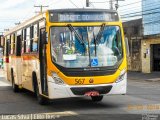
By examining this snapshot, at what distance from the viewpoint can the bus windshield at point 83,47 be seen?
1550 centimetres

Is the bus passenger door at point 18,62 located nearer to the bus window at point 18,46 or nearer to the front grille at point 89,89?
the bus window at point 18,46

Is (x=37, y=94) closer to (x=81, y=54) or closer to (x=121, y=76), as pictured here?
(x=81, y=54)

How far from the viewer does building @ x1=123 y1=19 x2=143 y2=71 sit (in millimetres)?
49094

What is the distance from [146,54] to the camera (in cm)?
4706

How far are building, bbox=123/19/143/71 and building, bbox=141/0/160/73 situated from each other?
3.91 feet

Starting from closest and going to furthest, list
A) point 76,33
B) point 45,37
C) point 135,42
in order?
point 45,37
point 76,33
point 135,42

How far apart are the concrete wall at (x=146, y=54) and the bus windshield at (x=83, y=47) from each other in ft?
99.3

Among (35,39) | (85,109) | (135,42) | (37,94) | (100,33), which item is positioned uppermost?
(100,33)

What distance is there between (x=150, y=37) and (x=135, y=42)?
382 centimetres

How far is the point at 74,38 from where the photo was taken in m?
15.8

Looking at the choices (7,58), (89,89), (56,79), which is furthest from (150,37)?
(56,79)

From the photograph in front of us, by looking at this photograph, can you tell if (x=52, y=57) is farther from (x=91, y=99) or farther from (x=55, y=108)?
(x=91, y=99)

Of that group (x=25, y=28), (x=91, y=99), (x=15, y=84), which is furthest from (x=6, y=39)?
(x=91, y=99)

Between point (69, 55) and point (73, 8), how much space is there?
63.4 inches
